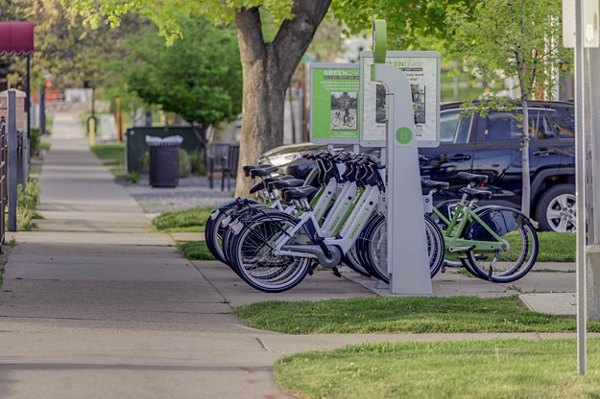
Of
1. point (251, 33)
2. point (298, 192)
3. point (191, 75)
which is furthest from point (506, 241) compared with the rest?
point (191, 75)

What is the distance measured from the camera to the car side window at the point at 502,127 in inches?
691

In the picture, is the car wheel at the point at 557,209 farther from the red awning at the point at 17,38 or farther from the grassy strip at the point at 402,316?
the red awning at the point at 17,38

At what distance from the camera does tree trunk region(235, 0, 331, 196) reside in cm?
1848

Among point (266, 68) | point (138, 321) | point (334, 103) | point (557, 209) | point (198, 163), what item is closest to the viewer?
point (138, 321)

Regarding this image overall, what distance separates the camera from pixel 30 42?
22.2 meters

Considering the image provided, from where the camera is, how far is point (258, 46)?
18594mm

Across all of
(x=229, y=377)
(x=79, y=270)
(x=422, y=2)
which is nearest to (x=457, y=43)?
(x=422, y=2)

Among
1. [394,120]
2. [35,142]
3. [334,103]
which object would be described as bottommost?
[394,120]

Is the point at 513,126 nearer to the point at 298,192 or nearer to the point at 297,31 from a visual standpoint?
the point at 297,31

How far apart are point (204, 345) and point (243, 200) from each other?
3533 millimetres

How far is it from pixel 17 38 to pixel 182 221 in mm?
4664

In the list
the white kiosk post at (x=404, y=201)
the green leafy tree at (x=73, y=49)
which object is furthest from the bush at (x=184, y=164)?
the white kiosk post at (x=404, y=201)

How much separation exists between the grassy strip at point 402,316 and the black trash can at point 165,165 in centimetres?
1846

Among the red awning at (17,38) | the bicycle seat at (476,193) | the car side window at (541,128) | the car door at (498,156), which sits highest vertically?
the red awning at (17,38)
